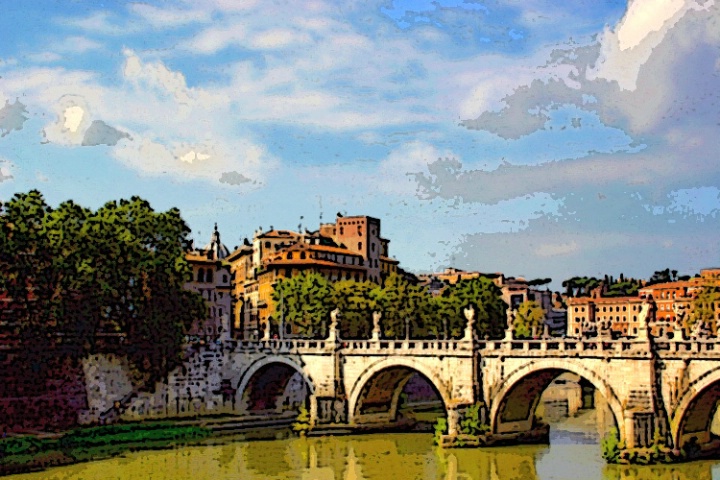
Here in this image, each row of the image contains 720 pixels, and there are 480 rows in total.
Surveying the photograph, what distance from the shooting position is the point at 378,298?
65250 millimetres

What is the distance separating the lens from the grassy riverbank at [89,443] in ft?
125

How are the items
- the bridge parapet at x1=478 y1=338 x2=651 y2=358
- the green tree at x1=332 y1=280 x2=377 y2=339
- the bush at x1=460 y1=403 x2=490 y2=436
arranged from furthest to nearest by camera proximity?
the green tree at x1=332 y1=280 x2=377 y2=339
the bush at x1=460 y1=403 x2=490 y2=436
the bridge parapet at x1=478 y1=338 x2=651 y2=358

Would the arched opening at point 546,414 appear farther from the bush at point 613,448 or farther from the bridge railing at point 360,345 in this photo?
the bridge railing at point 360,345

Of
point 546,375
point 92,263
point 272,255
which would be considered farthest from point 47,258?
point 272,255

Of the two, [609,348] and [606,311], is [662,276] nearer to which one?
[606,311]

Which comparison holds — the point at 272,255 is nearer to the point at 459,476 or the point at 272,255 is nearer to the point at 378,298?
the point at 378,298

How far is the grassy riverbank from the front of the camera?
38.0m

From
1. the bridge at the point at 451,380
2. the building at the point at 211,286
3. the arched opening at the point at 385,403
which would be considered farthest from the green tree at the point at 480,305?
the arched opening at the point at 385,403

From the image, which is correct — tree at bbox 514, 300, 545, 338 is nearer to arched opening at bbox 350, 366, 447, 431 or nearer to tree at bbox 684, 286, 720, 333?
tree at bbox 684, 286, 720, 333

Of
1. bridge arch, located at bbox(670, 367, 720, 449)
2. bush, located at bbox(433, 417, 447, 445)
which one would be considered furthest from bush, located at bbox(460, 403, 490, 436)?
bridge arch, located at bbox(670, 367, 720, 449)

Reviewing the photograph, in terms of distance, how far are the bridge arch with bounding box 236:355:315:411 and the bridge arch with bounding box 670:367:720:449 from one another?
821 inches

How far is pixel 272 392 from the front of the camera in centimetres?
5253

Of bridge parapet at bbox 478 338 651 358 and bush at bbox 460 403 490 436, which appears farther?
bush at bbox 460 403 490 436

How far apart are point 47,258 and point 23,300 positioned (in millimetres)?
2160
